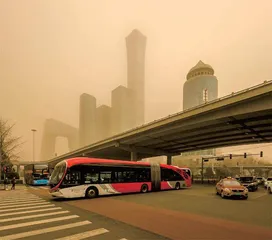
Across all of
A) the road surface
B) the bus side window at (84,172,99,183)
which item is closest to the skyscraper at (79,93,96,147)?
the bus side window at (84,172,99,183)

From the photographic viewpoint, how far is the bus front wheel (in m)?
18.4

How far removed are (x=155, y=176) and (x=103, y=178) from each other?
22.0 feet

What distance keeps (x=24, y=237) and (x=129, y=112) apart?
302ft

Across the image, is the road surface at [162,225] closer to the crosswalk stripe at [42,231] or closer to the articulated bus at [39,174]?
the crosswalk stripe at [42,231]

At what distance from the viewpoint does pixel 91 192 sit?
61.0 feet

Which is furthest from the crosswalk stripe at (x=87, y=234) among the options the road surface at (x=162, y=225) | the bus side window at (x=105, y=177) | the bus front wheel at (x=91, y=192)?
the bus side window at (x=105, y=177)

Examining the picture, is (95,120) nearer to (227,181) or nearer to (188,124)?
(188,124)

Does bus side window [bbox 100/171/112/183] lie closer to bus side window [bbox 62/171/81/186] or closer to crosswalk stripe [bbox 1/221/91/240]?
bus side window [bbox 62/171/81/186]

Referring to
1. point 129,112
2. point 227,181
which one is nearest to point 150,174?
point 227,181

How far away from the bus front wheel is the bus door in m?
6.98

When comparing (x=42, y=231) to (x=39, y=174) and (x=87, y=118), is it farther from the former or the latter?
(x=87, y=118)

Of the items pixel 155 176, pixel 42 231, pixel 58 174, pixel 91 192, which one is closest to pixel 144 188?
pixel 155 176

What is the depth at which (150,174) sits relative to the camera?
2389 centimetres

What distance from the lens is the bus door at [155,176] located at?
24.1m
